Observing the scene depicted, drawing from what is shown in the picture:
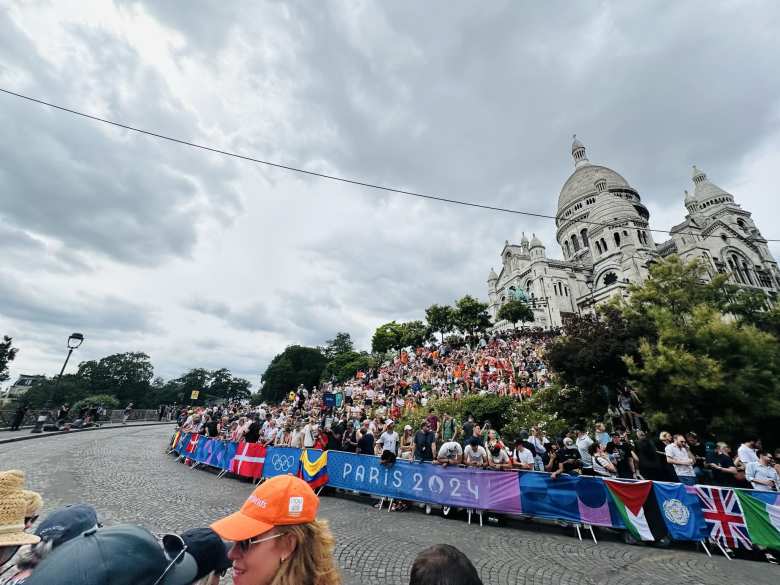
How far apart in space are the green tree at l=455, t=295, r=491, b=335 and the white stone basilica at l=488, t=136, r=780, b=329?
9.40 meters

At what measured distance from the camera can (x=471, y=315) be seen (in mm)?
49844

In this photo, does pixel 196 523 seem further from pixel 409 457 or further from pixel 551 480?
pixel 551 480

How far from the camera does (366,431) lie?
403 inches

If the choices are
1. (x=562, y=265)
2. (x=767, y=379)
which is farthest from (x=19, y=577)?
(x=562, y=265)

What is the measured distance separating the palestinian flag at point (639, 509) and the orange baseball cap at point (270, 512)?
728 centimetres

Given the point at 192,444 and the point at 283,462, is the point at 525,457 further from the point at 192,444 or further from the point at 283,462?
the point at 192,444

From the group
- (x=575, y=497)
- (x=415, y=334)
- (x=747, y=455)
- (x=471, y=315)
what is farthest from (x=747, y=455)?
(x=415, y=334)

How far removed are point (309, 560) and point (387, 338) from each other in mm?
63608

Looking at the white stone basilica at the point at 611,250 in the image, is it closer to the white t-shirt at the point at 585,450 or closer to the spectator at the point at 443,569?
the white t-shirt at the point at 585,450

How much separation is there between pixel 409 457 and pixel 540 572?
5131 millimetres

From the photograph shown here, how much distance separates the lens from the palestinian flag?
6.13m

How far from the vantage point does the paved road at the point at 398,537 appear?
487cm

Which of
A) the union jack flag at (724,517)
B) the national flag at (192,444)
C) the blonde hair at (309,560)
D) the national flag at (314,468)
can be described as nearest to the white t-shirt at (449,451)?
the national flag at (314,468)

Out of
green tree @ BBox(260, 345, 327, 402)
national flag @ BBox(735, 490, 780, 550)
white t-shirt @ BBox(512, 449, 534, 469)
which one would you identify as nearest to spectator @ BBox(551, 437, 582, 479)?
white t-shirt @ BBox(512, 449, 534, 469)
